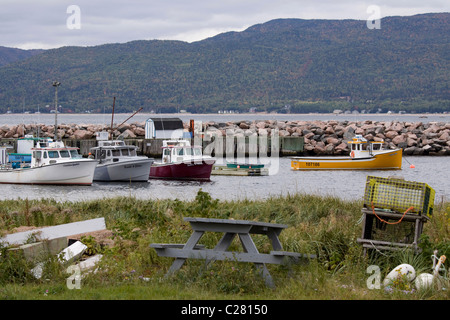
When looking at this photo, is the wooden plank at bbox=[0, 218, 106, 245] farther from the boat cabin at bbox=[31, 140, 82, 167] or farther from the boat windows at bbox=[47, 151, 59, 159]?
the boat windows at bbox=[47, 151, 59, 159]

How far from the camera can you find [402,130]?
6856cm

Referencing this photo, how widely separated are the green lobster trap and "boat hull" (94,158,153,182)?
32.4 meters

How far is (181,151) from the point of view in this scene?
141ft

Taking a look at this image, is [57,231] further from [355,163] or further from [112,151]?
[355,163]

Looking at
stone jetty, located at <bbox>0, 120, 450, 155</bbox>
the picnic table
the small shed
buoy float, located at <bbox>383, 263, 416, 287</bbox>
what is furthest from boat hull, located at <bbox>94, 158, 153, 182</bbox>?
buoy float, located at <bbox>383, 263, 416, 287</bbox>

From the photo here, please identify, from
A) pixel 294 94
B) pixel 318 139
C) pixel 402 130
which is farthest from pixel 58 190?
pixel 294 94

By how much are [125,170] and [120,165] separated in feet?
1.63

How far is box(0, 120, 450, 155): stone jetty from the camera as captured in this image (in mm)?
62875

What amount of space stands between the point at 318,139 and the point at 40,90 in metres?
110

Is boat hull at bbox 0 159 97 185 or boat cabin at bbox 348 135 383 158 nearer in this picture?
boat hull at bbox 0 159 97 185

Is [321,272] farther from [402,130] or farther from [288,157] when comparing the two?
[402,130]

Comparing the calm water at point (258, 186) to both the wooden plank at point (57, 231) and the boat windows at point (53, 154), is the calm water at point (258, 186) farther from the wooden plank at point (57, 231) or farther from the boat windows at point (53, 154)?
the wooden plank at point (57, 231)

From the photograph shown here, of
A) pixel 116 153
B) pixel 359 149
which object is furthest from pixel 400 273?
pixel 359 149

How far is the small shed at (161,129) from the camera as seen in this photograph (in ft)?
210
